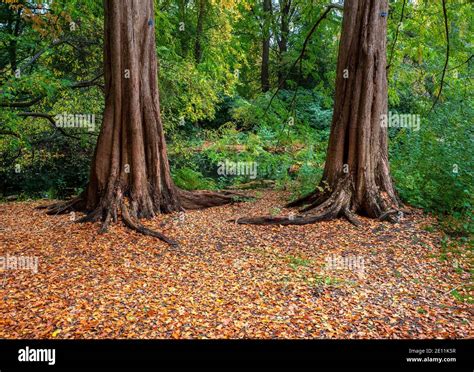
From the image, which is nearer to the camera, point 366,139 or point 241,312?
point 241,312

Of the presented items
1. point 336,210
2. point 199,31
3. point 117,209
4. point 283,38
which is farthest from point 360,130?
point 283,38

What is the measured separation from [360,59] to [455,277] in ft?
13.8

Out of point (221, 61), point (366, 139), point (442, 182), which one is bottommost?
point (442, 182)

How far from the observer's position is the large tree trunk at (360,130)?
7129 mm

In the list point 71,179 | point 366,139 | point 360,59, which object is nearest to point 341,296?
point 366,139

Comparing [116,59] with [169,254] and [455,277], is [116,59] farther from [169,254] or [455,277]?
[455,277]

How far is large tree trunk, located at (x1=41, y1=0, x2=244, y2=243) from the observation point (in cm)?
686

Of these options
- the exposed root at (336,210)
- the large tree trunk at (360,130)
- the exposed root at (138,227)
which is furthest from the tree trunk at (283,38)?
the exposed root at (138,227)

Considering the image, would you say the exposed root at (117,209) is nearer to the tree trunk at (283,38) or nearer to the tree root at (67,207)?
the tree root at (67,207)

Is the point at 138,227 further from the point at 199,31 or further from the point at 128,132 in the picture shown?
the point at 199,31

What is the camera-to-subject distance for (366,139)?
7.25 meters

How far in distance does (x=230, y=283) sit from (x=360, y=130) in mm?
4133

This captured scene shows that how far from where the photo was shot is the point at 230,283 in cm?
464

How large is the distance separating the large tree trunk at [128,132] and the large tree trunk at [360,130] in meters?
1.94
